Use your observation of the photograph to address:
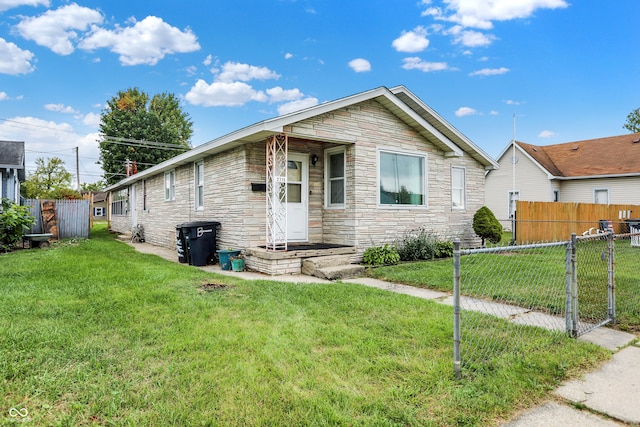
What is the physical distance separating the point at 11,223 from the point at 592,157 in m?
26.3

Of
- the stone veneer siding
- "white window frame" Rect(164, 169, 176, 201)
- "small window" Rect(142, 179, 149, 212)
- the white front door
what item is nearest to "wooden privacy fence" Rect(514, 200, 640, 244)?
the stone veneer siding

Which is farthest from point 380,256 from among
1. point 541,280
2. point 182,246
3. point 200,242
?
point 182,246

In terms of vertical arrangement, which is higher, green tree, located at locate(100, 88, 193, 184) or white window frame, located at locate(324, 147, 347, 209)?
green tree, located at locate(100, 88, 193, 184)

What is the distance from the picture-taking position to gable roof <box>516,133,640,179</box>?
1889cm

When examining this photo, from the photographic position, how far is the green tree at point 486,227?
11.6 m

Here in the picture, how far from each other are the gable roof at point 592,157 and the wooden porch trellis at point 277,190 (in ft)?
56.9

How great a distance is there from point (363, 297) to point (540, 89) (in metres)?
18.8

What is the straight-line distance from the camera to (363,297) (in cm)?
527

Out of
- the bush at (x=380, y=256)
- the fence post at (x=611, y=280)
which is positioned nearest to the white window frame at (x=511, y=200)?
the bush at (x=380, y=256)

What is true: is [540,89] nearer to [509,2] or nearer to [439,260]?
[509,2]

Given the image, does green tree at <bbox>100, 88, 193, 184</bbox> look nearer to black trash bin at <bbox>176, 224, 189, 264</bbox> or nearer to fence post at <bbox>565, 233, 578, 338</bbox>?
black trash bin at <bbox>176, 224, 189, 264</bbox>

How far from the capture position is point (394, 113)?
30.7 feet

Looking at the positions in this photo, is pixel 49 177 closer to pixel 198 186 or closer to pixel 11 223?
pixel 11 223

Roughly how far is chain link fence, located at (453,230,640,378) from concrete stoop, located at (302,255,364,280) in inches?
85.5
